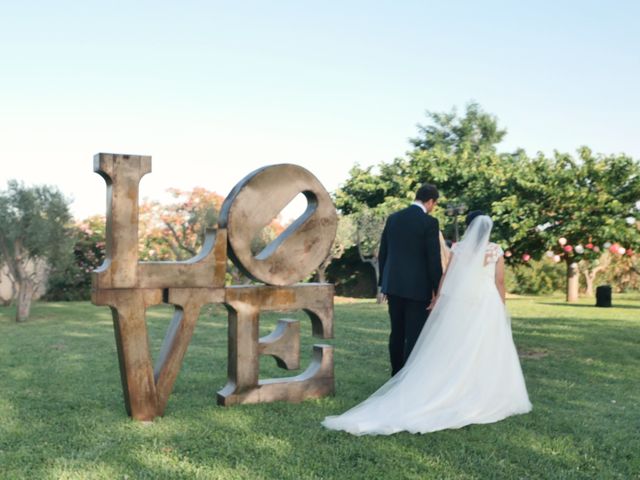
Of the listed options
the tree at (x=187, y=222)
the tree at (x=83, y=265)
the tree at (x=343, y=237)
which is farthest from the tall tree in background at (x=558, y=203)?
the tree at (x=83, y=265)

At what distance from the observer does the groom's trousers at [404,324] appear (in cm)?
717

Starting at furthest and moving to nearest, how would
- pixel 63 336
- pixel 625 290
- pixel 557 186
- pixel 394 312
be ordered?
pixel 625 290, pixel 557 186, pixel 63 336, pixel 394 312

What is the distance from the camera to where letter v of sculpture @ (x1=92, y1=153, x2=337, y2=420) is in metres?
5.89

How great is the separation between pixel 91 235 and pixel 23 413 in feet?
67.8

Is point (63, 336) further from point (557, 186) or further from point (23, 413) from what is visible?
point (557, 186)

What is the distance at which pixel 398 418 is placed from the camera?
18.7 feet

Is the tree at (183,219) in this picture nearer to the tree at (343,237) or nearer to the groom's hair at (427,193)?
the tree at (343,237)

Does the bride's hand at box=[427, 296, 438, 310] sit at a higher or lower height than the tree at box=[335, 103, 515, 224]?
lower

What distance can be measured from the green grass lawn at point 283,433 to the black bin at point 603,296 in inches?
515

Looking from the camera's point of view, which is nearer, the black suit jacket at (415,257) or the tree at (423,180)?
the black suit jacket at (415,257)

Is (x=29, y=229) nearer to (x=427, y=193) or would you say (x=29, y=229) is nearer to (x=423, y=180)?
(x=427, y=193)

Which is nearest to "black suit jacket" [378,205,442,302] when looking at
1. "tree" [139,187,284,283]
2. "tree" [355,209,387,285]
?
"tree" [139,187,284,283]

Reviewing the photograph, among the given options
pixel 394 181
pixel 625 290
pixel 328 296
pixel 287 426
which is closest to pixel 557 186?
pixel 394 181

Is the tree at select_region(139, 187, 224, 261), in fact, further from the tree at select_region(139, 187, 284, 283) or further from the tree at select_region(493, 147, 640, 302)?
the tree at select_region(493, 147, 640, 302)
